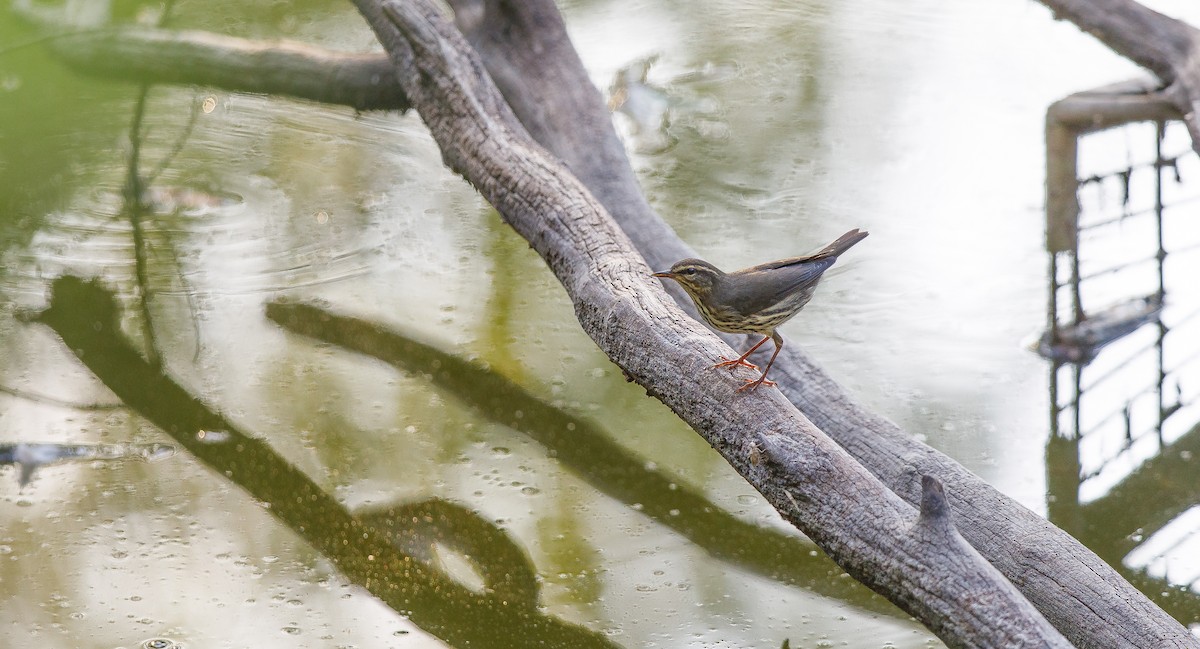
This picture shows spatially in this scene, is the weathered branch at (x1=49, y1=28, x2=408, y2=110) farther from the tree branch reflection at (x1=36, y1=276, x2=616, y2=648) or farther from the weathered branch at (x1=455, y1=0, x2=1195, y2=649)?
the tree branch reflection at (x1=36, y1=276, x2=616, y2=648)

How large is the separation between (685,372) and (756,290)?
0.89ft

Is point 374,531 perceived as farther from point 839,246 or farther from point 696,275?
point 839,246

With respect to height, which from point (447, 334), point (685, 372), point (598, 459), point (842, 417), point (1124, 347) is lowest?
point (1124, 347)

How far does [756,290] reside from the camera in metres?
2.78

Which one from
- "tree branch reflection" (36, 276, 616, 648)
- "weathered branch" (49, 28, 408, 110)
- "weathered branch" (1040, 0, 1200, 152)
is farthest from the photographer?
"weathered branch" (49, 28, 408, 110)

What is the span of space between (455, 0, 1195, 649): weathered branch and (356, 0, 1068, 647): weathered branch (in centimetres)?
35

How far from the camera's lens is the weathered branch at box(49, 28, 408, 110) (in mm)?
5230

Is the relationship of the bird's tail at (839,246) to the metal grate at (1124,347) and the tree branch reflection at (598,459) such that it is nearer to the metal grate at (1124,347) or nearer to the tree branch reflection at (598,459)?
the tree branch reflection at (598,459)

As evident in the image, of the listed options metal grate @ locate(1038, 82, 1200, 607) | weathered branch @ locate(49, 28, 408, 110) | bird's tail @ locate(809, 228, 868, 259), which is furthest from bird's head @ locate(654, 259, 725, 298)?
weathered branch @ locate(49, 28, 408, 110)

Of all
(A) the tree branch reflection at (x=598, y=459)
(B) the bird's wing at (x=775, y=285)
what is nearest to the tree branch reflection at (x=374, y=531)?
(A) the tree branch reflection at (x=598, y=459)

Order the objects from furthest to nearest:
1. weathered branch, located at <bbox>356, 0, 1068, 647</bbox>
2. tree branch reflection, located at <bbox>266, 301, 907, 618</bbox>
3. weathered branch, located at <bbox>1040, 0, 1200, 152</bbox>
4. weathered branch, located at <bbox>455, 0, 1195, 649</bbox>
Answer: weathered branch, located at <bbox>1040, 0, 1200, 152</bbox> → tree branch reflection, located at <bbox>266, 301, 907, 618</bbox> → weathered branch, located at <bbox>455, 0, 1195, 649</bbox> → weathered branch, located at <bbox>356, 0, 1068, 647</bbox>

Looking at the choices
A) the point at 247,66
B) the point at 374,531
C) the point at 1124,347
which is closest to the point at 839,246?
the point at 374,531

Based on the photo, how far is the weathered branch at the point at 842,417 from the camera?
8.49ft

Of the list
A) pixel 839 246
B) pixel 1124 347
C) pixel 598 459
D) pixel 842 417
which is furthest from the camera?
pixel 1124 347
